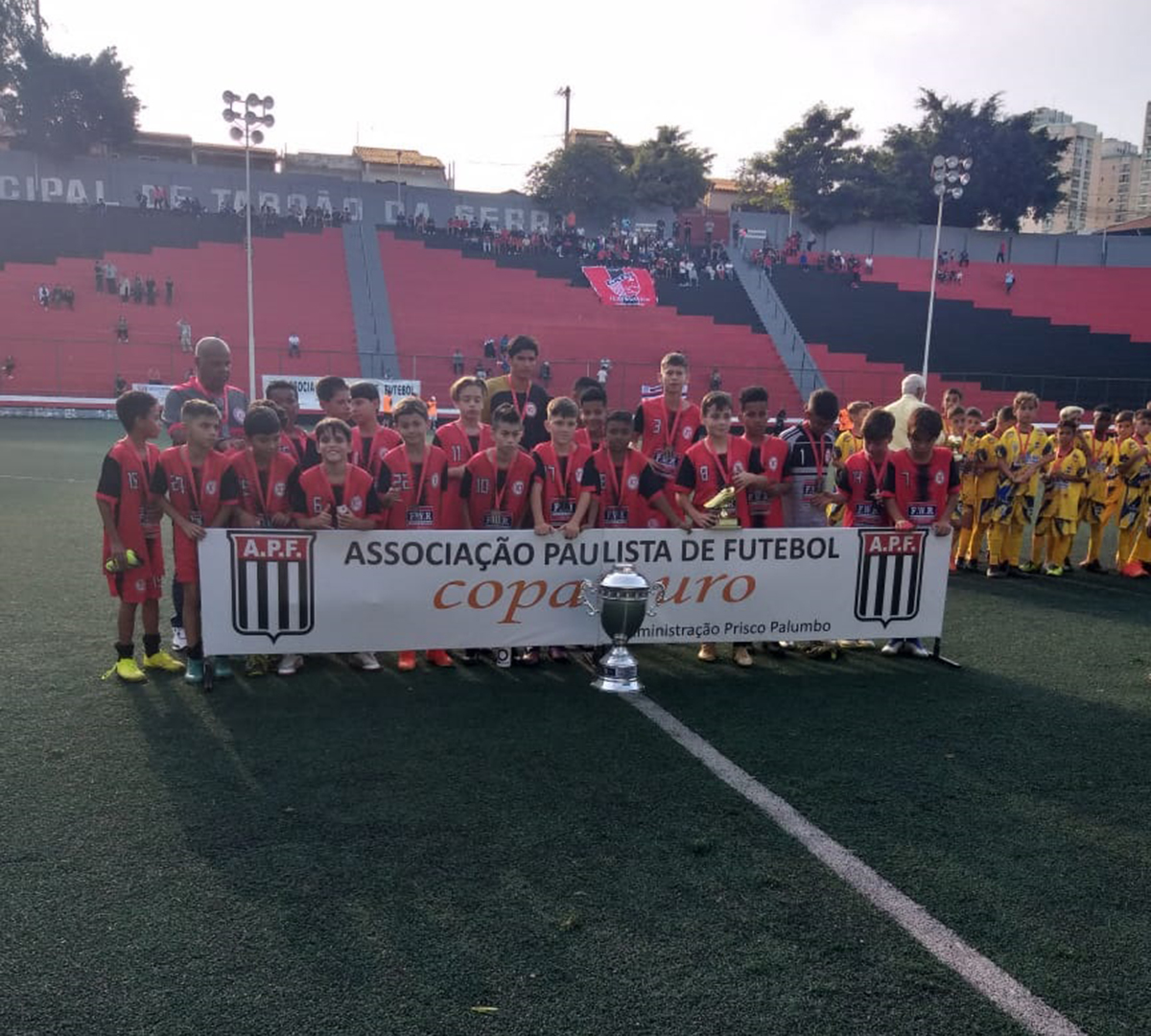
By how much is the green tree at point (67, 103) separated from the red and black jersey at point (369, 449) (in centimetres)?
4612

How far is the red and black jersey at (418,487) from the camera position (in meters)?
6.09

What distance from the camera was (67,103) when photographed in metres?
43.8

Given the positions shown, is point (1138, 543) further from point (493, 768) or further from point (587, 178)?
point (587, 178)

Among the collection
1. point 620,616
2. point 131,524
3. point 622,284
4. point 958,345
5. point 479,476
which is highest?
point 622,284

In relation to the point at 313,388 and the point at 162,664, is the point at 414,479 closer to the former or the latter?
the point at 162,664

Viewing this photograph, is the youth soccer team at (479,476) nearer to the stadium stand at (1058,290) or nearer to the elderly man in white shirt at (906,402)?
the elderly man in white shirt at (906,402)

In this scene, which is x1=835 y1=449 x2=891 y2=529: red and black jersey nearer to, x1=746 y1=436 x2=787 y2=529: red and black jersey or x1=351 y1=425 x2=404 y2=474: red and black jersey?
x1=746 y1=436 x2=787 y2=529: red and black jersey

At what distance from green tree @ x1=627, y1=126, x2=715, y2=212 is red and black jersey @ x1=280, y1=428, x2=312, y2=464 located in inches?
1745

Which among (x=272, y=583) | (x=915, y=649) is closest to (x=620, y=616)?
(x=272, y=583)

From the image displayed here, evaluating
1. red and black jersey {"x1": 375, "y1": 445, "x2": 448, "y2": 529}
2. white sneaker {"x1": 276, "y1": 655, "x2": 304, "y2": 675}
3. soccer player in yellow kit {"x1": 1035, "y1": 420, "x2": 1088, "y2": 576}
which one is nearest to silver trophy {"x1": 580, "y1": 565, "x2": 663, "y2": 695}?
red and black jersey {"x1": 375, "y1": 445, "x2": 448, "y2": 529}

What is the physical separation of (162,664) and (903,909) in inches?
184

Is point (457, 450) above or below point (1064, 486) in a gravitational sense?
above

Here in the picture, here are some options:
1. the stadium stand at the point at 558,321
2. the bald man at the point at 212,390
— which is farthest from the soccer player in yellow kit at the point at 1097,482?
the stadium stand at the point at 558,321

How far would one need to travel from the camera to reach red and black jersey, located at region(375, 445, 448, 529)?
6.09 meters
